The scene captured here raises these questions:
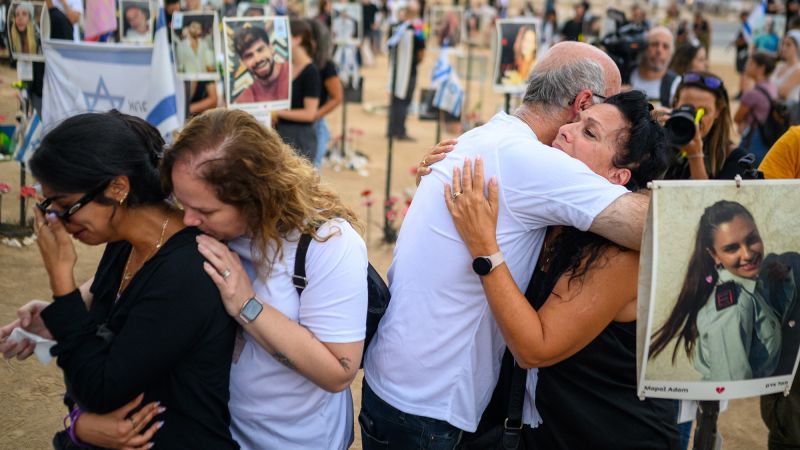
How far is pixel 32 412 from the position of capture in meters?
4.15

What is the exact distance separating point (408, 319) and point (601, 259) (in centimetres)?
60

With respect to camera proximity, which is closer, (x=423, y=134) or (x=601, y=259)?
(x=601, y=259)

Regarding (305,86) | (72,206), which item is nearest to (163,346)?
(72,206)

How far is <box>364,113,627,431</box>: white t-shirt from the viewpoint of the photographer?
2170mm

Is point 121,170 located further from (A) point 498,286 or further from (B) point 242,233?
(A) point 498,286

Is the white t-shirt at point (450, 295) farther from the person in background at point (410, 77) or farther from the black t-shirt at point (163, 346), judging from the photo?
the person in background at point (410, 77)

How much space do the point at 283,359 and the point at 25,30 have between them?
5.85m

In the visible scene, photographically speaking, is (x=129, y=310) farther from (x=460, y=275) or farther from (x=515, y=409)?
(x=515, y=409)

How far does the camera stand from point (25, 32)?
6.65 meters

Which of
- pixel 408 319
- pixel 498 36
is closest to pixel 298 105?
pixel 498 36

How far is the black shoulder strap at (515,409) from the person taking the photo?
2273 millimetres

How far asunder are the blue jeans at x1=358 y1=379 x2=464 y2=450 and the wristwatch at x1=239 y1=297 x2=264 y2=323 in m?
0.60

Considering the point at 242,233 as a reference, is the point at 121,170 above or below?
above

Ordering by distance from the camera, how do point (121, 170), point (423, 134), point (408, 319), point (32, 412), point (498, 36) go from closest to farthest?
point (121, 170) → point (408, 319) → point (32, 412) → point (498, 36) → point (423, 134)
